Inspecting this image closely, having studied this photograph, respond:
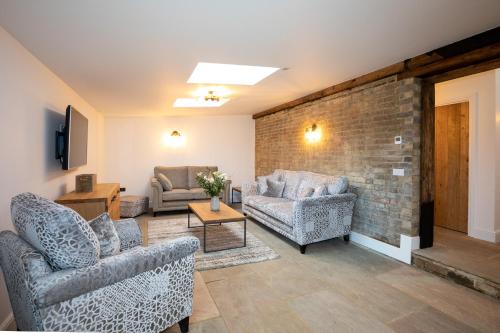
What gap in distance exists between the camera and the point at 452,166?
446 centimetres

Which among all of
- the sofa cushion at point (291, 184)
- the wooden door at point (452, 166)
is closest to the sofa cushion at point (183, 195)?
the sofa cushion at point (291, 184)

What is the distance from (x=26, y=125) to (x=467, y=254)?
4.71 m

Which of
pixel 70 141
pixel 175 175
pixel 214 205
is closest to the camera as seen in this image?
pixel 70 141

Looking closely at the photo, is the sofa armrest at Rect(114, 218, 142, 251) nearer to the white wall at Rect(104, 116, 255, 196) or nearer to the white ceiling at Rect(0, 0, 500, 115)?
the white ceiling at Rect(0, 0, 500, 115)

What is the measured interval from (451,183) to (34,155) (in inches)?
219

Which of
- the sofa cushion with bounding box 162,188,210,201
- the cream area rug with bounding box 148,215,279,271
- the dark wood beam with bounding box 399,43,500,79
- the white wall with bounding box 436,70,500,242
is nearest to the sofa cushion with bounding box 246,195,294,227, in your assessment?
the cream area rug with bounding box 148,215,279,271

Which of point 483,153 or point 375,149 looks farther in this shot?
point 483,153

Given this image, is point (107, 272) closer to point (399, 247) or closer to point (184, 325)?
point (184, 325)

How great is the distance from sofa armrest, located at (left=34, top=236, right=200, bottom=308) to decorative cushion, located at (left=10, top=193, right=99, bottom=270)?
57 millimetres

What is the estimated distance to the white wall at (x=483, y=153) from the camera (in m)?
3.79

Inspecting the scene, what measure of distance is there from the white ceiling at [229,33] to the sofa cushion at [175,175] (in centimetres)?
318

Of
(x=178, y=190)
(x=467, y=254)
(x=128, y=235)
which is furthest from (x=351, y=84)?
(x=178, y=190)

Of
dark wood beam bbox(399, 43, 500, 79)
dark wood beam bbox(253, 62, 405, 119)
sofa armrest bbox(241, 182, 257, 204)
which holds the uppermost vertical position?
dark wood beam bbox(253, 62, 405, 119)

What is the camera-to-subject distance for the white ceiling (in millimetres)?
1895
